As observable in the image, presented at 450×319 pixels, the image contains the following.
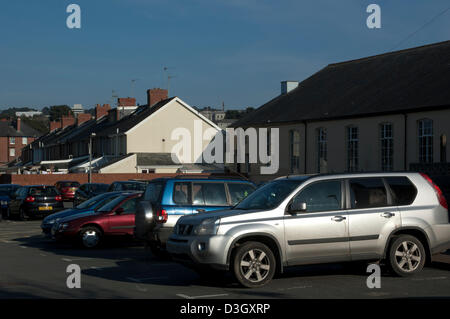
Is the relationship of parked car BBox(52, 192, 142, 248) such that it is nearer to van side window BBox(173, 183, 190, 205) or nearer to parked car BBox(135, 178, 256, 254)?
parked car BBox(135, 178, 256, 254)

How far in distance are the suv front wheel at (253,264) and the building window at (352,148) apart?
28.1 metres

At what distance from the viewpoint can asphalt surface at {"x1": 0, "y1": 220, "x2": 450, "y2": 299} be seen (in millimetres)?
10344

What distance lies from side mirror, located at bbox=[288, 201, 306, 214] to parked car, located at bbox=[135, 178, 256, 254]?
297 centimetres

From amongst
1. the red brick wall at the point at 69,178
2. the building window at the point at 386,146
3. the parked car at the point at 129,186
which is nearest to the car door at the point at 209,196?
the parked car at the point at 129,186

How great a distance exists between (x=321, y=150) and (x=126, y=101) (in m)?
38.0

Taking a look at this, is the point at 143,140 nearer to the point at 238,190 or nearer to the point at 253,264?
the point at 238,190

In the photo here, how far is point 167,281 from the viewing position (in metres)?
11.9

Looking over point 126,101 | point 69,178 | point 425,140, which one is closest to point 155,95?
point 126,101

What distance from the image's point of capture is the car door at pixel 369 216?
1147cm

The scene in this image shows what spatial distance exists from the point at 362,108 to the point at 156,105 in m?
31.4

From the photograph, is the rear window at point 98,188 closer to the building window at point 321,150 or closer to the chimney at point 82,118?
the building window at point 321,150
